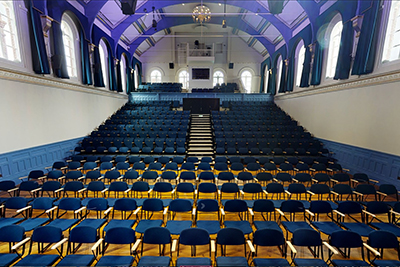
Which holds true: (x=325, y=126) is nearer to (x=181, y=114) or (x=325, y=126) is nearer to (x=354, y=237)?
(x=354, y=237)

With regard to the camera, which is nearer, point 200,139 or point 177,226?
point 177,226

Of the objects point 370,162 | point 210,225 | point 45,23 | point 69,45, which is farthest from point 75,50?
point 370,162

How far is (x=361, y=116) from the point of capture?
7148 mm

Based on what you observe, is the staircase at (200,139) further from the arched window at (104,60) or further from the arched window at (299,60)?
the arched window at (299,60)

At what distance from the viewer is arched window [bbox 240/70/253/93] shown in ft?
71.7

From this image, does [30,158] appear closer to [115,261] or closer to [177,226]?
[115,261]

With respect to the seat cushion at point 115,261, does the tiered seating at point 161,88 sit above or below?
above

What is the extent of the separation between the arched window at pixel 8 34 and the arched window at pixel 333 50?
13.9 meters

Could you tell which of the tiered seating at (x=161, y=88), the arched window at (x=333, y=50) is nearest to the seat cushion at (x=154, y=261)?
the arched window at (x=333, y=50)

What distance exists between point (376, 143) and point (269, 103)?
32.1 ft

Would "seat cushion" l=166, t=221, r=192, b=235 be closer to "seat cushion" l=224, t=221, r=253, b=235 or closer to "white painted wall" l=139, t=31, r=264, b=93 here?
"seat cushion" l=224, t=221, r=253, b=235

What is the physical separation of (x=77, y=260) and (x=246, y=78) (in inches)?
887

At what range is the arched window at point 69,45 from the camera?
367 inches

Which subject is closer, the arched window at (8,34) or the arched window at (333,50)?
the arched window at (8,34)
